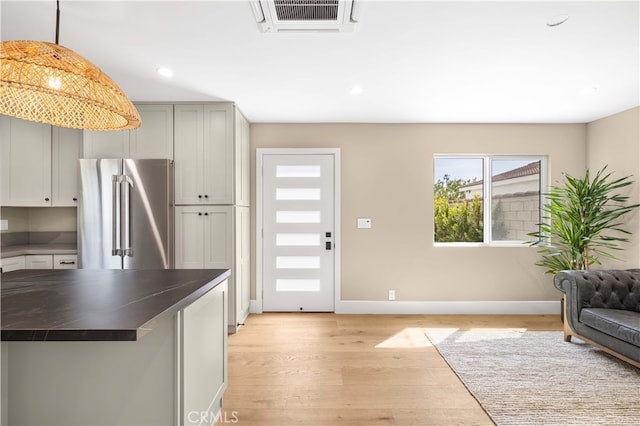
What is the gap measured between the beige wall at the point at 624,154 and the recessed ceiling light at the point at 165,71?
477cm

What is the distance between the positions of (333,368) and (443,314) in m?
2.11

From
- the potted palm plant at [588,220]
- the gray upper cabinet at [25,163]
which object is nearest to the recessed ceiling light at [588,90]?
the potted palm plant at [588,220]

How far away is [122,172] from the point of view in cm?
349

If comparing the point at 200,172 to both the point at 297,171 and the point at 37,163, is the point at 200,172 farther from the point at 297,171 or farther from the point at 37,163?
the point at 37,163

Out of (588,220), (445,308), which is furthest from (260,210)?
(588,220)

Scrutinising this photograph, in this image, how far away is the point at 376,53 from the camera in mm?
2547

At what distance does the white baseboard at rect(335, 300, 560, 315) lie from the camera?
4445 mm

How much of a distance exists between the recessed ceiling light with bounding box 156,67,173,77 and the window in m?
3.31

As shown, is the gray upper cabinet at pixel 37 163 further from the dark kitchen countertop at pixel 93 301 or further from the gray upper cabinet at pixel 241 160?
the dark kitchen countertop at pixel 93 301

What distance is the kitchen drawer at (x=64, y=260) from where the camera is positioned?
11.8 ft

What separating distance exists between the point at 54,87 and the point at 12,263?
2.95 m

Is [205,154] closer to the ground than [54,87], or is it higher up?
higher up

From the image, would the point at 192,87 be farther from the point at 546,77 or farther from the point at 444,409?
the point at 444,409

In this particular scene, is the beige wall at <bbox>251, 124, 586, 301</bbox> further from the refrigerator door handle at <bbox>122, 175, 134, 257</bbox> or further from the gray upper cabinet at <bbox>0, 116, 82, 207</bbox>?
the gray upper cabinet at <bbox>0, 116, 82, 207</bbox>
